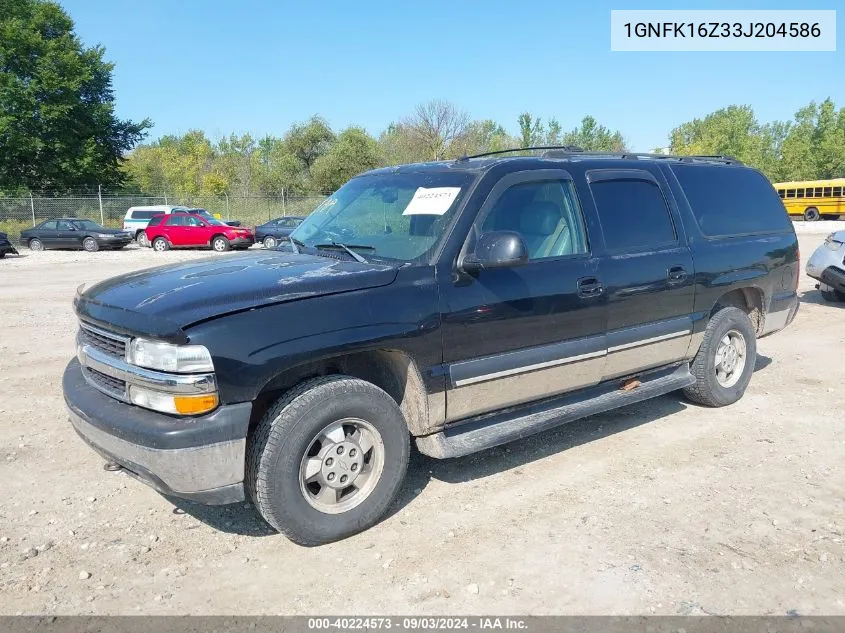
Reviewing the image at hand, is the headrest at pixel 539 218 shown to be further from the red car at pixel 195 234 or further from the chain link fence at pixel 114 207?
the chain link fence at pixel 114 207

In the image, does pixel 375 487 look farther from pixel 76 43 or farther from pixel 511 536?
pixel 76 43

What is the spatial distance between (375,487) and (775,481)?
8.39 ft

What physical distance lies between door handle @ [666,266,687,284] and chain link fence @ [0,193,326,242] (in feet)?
106

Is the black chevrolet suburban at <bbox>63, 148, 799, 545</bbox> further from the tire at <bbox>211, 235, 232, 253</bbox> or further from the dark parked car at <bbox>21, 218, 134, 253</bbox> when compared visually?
the dark parked car at <bbox>21, 218, 134, 253</bbox>

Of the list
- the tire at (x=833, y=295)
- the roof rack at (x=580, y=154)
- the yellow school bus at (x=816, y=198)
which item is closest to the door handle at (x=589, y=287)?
the roof rack at (x=580, y=154)

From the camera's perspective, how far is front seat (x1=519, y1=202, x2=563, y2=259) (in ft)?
14.1

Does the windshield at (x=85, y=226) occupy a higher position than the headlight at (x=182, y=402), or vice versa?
the windshield at (x=85, y=226)

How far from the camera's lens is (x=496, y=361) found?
402 cm

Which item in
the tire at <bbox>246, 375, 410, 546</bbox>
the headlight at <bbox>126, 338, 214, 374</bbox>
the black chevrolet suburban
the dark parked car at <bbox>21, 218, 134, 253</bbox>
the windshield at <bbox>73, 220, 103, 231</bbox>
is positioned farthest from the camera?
the windshield at <bbox>73, 220, 103, 231</bbox>

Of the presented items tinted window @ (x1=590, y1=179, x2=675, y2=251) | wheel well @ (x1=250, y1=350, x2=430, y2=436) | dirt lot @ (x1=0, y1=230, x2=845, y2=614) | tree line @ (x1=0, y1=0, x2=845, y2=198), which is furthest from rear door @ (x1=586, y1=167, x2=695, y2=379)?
tree line @ (x1=0, y1=0, x2=845, y2=198)

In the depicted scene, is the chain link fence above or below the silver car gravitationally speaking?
above

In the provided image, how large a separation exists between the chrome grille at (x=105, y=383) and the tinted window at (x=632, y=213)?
315 cm

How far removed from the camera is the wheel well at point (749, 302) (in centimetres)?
581

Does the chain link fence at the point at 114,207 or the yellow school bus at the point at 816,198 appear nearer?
the chain link fence at the point at 114,207
